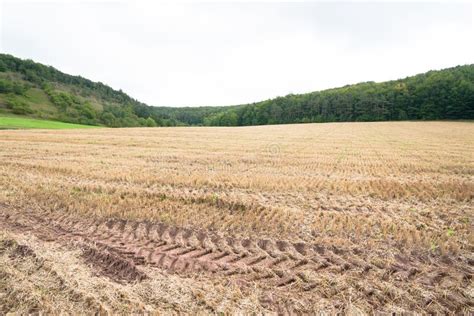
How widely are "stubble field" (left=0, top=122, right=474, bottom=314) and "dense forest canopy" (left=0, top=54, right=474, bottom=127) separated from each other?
76252 mm

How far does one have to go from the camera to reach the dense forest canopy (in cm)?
6841

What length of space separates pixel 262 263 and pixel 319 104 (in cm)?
9230

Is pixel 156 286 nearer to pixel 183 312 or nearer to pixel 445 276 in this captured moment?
pixel 183 312

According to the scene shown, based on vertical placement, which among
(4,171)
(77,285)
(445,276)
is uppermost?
(4,171)

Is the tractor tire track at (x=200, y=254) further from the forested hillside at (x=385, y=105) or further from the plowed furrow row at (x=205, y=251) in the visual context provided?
the forested hillside at (x=385, y=105)

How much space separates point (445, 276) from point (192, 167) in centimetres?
966

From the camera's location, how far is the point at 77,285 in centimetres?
363

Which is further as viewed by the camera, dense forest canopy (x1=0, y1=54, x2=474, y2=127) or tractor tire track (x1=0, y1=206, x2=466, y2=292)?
dense forest canopy (x1=0, y1=54, x2=474, y2=127)

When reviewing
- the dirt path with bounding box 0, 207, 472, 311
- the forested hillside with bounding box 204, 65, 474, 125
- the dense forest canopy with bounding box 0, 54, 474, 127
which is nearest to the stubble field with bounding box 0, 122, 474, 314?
the dirt path with bounding box 0, 207, 472, 311

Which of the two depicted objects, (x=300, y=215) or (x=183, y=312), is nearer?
(x=183, y=312)

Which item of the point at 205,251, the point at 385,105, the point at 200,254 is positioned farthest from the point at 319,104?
the point at 200,254

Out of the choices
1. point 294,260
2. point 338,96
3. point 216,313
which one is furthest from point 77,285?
point 338,96

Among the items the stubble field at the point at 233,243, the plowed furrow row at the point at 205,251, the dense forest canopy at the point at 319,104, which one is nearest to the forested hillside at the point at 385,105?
the dense forest canopy at the point at 319,104

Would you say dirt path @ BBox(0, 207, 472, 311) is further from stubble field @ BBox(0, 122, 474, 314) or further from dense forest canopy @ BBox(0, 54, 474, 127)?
dense forest canopy @ BBox(0, 54, 474, 127)
